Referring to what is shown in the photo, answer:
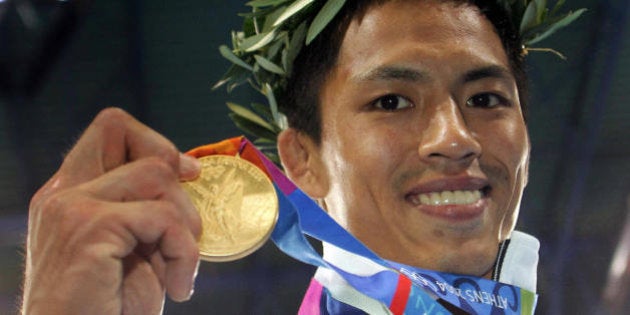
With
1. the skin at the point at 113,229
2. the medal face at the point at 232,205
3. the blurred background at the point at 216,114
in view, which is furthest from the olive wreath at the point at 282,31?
the blurred background at the point at 216,114

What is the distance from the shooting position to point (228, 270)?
5.02 meters

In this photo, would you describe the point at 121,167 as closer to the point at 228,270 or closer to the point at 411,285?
the point at 411,285

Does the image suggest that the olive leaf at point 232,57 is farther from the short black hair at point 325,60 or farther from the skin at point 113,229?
the skin at point 113,229

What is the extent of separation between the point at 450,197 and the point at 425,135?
0.54 feet

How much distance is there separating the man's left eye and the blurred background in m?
2.19

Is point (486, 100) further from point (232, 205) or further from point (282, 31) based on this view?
point (232, 205)

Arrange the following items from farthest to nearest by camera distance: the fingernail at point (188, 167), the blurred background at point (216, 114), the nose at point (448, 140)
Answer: the blurred background at point (216, 114) < the nose at point (448, 140) < the fingernail at point (188, 167)

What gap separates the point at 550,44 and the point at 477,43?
8.47ft

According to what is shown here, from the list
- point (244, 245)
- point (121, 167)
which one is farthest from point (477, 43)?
point (121, 167)

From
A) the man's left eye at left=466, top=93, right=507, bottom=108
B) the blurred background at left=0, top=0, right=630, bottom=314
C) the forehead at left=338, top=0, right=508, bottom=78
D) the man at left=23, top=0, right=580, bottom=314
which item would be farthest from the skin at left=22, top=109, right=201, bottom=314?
the blurred background at left=0, top=0, right=630, bottom=314

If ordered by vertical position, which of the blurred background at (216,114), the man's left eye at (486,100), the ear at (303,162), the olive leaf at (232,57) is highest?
the olive leaf at (232,57)

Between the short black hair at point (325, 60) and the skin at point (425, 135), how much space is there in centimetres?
5

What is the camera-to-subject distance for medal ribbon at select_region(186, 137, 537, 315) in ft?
5.33

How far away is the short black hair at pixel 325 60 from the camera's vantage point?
2.15 meters
